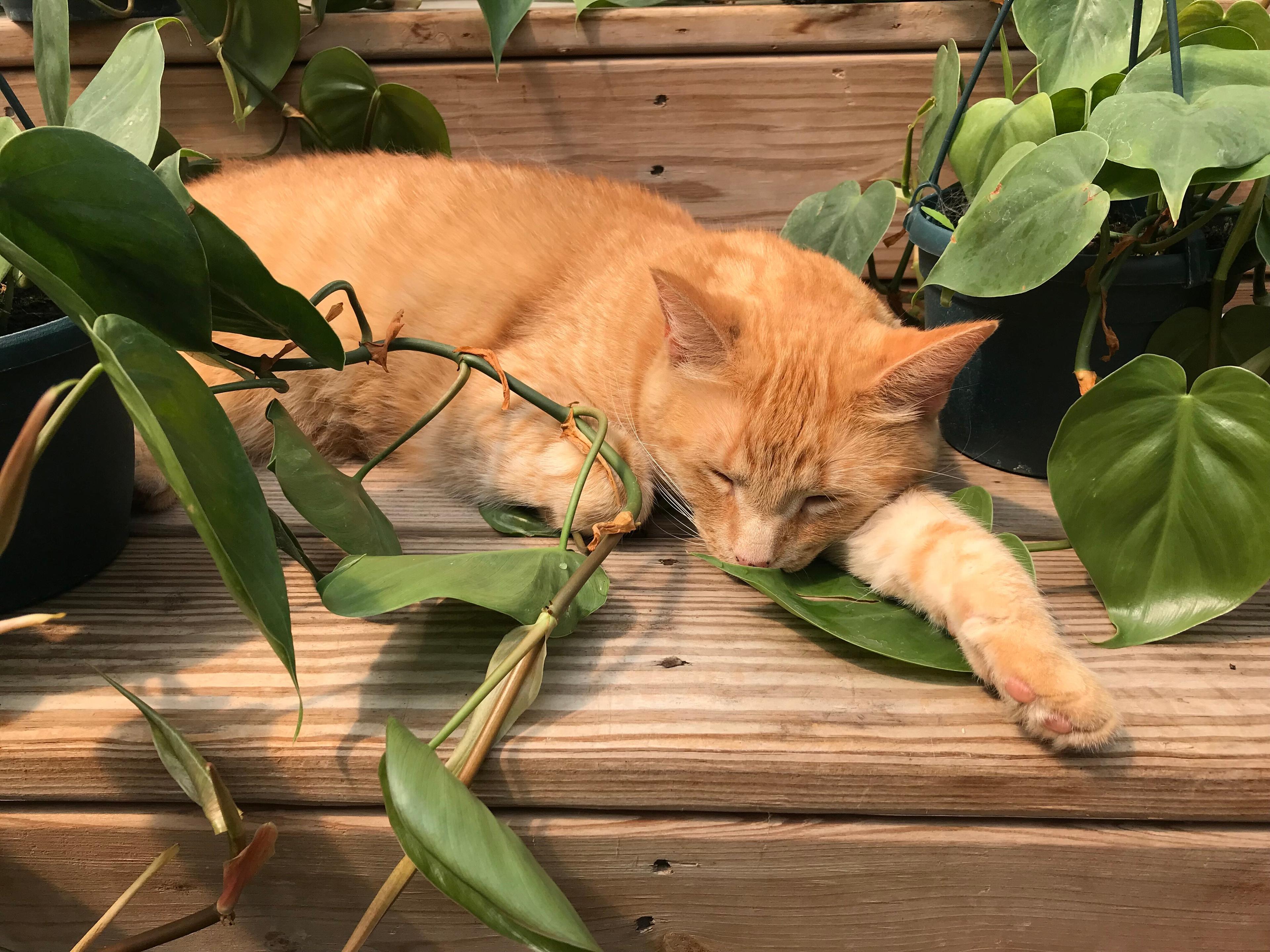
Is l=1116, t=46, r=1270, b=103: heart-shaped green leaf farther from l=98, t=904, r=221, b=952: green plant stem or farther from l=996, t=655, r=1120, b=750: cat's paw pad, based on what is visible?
l=98, t=904, r=221, b=952: green plant stem

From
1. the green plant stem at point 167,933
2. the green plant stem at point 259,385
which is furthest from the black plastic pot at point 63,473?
the green plant stem at point 167,933

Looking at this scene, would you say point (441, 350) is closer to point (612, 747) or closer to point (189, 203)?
point (189, 203)

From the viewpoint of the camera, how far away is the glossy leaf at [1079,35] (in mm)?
1070

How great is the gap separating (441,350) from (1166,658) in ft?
2.65

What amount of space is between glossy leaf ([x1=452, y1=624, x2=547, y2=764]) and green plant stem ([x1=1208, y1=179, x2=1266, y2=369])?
30.9 inches

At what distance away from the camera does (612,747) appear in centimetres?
75

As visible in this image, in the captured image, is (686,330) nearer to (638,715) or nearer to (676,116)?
(638,715)

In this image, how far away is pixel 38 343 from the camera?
2.53 feet

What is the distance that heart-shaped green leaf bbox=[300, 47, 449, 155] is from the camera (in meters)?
1.50

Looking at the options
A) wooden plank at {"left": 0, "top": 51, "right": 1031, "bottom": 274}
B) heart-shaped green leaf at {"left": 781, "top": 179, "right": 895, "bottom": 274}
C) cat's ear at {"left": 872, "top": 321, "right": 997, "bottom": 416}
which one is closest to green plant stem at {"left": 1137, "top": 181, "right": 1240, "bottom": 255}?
cat's ear at {"left": 872, "top": 321, "right": 997, "bottom": 416}

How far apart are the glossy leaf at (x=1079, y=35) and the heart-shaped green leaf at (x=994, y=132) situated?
0.04 m

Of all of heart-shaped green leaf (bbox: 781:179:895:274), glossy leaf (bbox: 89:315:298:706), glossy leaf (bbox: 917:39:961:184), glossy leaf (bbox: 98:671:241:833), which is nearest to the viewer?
glossy leaf (bbox: 89:315:298:706)

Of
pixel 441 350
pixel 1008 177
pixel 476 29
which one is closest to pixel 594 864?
pixel 441 350

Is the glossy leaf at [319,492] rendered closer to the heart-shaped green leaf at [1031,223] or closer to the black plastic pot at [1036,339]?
the heart-shaped green leaf at [1031,223]
